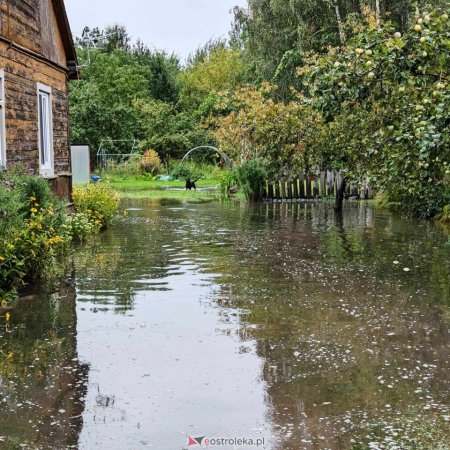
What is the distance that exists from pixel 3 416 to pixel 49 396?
523 millimetres

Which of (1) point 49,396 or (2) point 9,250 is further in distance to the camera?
(2) point 9,250

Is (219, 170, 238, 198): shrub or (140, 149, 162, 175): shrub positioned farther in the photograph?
(140, 149, 162, 175): shrub

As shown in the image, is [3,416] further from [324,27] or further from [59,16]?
[324,27]

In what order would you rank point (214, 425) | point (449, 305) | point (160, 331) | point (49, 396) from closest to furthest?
point (214, 425)
point (49, 396)
point (160, 331)
point (449, 305)

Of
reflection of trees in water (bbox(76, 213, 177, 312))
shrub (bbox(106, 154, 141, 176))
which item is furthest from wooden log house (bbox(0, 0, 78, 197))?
shrub (bbox(106, 154, 141, 176))

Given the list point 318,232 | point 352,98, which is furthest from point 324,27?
point 352,98

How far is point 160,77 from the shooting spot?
55.6 meters

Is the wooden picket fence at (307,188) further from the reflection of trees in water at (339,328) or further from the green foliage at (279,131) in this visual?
the reflection of trees in water at (339,328)

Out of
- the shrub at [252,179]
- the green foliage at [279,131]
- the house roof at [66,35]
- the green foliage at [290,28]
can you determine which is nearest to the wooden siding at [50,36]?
the house roof at [66,35]

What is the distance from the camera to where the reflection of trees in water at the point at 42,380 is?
510 centimetres

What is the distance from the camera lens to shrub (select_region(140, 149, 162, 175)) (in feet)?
151

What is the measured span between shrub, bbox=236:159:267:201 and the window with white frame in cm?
1325

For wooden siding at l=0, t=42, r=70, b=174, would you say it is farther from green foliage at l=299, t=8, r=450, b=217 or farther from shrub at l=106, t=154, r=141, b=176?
shrub at l=106, t=154, r=141, b=176

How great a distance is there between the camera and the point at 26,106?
47.1 feet
